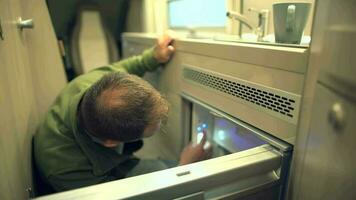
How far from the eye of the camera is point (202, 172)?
1.81 ft

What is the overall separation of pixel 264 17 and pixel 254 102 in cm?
38

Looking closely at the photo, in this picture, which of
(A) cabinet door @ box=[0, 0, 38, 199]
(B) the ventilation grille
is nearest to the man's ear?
(A) cabinet door @ box=[0, 0, 38, 199]

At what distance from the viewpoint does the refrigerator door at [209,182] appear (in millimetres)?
493

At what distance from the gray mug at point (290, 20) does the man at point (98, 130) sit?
0.38 m

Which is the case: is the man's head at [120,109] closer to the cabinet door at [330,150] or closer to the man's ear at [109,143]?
the man's ear at [109,143]

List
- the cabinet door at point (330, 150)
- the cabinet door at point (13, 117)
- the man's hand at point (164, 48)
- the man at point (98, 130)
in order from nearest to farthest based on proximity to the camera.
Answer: the cabinet door at point (330, 150)
the cabinet door at point (13, 117)
the man at point (98, 130)
the man's hand at point (164, 48)

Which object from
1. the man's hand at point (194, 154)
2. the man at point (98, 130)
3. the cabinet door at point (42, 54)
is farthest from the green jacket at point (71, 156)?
the cabinet door at point (42, 54)

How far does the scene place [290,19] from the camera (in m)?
0.70

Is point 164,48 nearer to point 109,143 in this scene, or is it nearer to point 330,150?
point 109,143

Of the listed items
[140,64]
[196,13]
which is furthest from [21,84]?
[196,13]

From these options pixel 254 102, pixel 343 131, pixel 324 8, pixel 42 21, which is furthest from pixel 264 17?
pixel 42 21

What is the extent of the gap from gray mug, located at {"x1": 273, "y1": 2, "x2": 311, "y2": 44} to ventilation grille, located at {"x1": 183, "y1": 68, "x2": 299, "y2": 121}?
0.51ft

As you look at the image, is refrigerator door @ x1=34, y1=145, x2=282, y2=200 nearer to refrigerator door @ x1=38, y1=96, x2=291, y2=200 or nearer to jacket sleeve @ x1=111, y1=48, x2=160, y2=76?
refrigerator door @ x1=38, y1=96, x2=291, y2=200

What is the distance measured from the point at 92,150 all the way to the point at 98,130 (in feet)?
0.36
